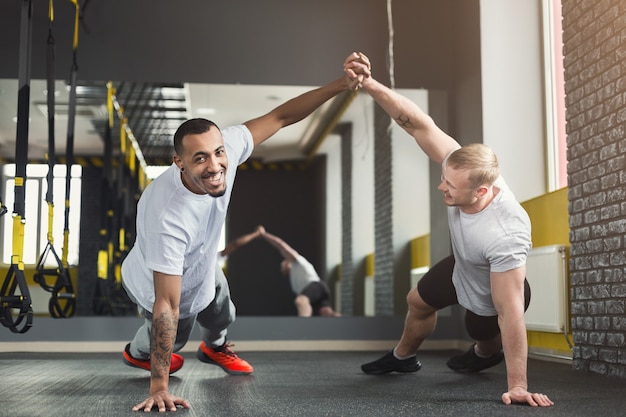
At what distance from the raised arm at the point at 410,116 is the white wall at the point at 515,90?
262 cm

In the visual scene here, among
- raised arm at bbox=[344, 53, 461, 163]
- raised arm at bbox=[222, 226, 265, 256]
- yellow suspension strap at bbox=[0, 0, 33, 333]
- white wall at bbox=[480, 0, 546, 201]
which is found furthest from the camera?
raised arm at bbox=[222, 226, 265, 256]

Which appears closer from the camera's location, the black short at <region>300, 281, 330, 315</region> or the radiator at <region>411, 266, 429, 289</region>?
the radiator at <region>411, 266, 429, 289</region>

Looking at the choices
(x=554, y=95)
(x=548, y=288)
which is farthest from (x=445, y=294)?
(x=554, y=95)

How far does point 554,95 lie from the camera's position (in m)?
5.52

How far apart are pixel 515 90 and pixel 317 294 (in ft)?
7.88

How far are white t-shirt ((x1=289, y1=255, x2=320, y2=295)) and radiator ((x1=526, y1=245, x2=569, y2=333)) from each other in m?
2.51

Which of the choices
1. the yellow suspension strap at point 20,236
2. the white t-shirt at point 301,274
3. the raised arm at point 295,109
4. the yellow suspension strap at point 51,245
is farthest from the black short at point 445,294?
the white t-shirt at point 301,274

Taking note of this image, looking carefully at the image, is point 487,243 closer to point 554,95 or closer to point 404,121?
point 404,121

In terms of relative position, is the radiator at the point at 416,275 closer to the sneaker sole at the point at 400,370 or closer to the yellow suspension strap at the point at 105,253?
the yellow suspension strap at the point at 105,253

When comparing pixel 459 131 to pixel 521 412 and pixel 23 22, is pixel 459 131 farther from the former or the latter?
pixel 521 412

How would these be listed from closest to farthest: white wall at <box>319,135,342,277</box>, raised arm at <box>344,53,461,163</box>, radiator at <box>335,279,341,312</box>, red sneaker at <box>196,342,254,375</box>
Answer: raised arm at <box>344,53,461,163</box>
red sneaker at <box>196,342,254,375</box>
radiator at <box>335,279,341,312</box>
white wall at <box>319,135,342,277</box>

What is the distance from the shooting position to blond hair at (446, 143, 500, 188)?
8.79 ft

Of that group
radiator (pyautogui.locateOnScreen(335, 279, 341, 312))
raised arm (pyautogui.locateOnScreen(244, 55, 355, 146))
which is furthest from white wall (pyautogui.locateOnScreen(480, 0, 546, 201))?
raised arm (pyautogui.locateOnScreen(244, 55, 355, 146))

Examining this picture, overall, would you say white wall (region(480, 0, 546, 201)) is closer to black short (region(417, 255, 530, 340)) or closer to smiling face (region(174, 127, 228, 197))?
black short (region(417, 255, 530, 340))
